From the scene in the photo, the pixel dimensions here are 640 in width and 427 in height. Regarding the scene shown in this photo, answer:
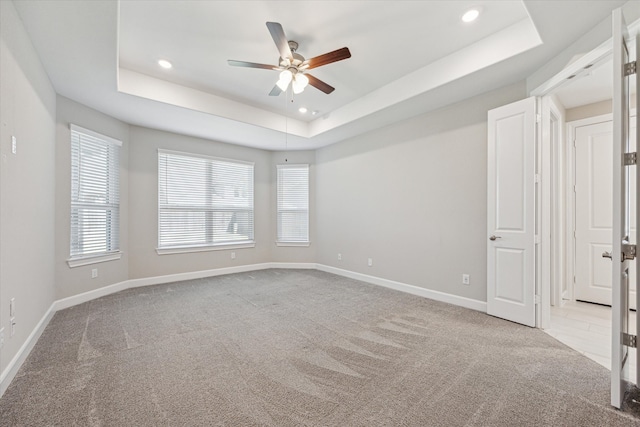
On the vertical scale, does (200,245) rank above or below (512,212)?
below

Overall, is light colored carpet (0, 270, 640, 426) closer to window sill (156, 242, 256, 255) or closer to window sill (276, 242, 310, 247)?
window sill (156, 242, 256, 255)

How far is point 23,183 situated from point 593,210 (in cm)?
644

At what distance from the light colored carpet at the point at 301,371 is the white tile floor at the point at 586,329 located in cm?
18

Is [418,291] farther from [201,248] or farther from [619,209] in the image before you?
[201,248]

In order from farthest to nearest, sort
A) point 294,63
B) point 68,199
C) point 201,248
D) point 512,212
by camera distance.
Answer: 1. point 201,248
2. point 68,199
3. point 512,212
4. point 294,63

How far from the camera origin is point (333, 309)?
3.49 m

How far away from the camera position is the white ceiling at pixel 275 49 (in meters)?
2.28

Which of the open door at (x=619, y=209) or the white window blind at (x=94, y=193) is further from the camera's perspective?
the white window blind at (x=94, y=193)

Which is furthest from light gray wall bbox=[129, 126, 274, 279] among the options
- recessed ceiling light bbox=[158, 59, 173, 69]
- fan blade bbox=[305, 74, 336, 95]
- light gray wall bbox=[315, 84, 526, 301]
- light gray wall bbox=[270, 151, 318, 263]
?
fan blade bbox=[305, 74, 336, 95]

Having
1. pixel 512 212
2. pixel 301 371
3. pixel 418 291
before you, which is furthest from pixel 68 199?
pixel 512 212

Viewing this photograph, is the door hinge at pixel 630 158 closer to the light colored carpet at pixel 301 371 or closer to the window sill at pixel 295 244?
the light colored carpet at pixel 301 371

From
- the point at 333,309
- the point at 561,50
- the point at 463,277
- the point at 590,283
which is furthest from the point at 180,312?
the point at 590,283

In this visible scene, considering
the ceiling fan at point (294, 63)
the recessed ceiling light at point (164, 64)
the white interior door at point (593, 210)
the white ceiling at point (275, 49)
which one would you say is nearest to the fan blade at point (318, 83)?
the ceiling fan at point (294, 63)

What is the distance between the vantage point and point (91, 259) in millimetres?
3865
